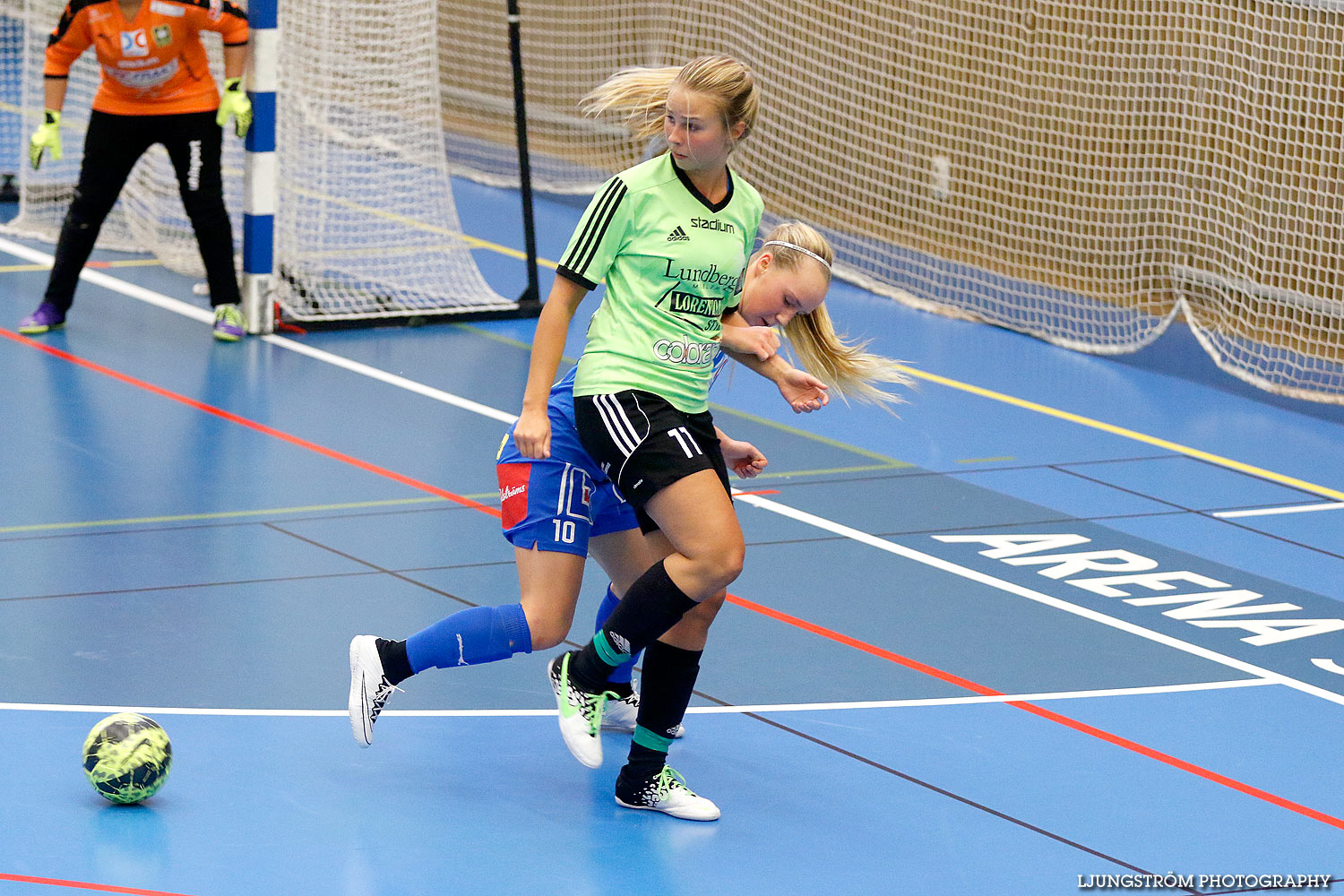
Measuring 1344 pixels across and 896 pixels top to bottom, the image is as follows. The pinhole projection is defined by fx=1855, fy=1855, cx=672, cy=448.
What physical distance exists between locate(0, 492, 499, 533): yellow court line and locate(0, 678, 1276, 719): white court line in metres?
1.79

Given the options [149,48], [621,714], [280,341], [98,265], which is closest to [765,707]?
[621,714]

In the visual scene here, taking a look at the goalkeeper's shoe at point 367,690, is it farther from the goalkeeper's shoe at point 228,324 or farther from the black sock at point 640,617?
the goalkeeper's shoe at point 228,324

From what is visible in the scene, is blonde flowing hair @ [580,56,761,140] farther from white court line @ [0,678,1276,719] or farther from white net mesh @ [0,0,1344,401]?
white net mesh @ [0,0,1344,401]

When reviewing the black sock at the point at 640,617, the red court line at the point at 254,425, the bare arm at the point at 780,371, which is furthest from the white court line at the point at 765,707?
the red court line at the point at 254,425

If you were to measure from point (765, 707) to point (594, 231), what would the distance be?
1.80 m

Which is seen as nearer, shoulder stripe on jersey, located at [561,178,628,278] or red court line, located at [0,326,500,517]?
shoulder stripe on jersey, located at [561,178,628,278]

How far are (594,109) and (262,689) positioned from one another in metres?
2.02

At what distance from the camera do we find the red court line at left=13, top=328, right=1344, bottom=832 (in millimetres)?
5234

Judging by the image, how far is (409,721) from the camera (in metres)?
5.41

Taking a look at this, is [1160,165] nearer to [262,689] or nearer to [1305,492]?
[1305,492]

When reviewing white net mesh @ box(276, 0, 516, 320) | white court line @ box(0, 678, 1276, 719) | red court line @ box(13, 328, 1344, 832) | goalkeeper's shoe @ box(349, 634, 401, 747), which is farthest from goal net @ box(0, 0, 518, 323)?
goalkeeper's shoe @ box(349, 634, 401, 747)

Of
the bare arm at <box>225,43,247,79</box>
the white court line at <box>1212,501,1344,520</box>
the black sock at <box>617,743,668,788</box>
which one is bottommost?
the white court line at <box>1212,501,1344,520</box>

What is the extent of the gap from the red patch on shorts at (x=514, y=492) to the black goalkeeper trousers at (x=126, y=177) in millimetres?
5707

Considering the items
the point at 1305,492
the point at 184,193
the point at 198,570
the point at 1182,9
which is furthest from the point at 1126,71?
the point at 198,570
